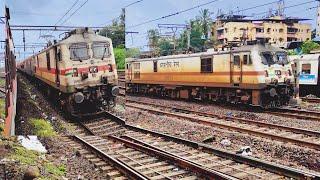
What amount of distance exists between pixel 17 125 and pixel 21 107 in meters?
4.63

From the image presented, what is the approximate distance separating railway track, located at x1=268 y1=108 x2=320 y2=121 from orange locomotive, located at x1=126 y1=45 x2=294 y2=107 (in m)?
0.92

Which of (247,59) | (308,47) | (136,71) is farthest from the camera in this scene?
(308,47)

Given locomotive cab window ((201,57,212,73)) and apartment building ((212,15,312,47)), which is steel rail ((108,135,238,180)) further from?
apartment building ((212,15,312,47))

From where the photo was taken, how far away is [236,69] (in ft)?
63.2

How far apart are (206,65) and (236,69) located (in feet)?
9.10

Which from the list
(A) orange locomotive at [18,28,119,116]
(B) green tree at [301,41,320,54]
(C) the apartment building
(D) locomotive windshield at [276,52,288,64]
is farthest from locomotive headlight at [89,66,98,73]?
(C) the apartment building

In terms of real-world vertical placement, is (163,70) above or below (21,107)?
above

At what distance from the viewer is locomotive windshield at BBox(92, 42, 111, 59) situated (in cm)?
1706

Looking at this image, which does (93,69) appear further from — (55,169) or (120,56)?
(120,56)

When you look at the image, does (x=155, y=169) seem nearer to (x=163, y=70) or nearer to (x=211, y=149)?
(x=211, y=149)

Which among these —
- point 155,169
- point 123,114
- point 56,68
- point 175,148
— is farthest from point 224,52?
point 155,169

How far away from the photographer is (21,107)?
19406mm

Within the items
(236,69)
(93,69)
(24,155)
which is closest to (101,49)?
(93,69)

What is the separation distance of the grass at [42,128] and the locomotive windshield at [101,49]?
377cm
